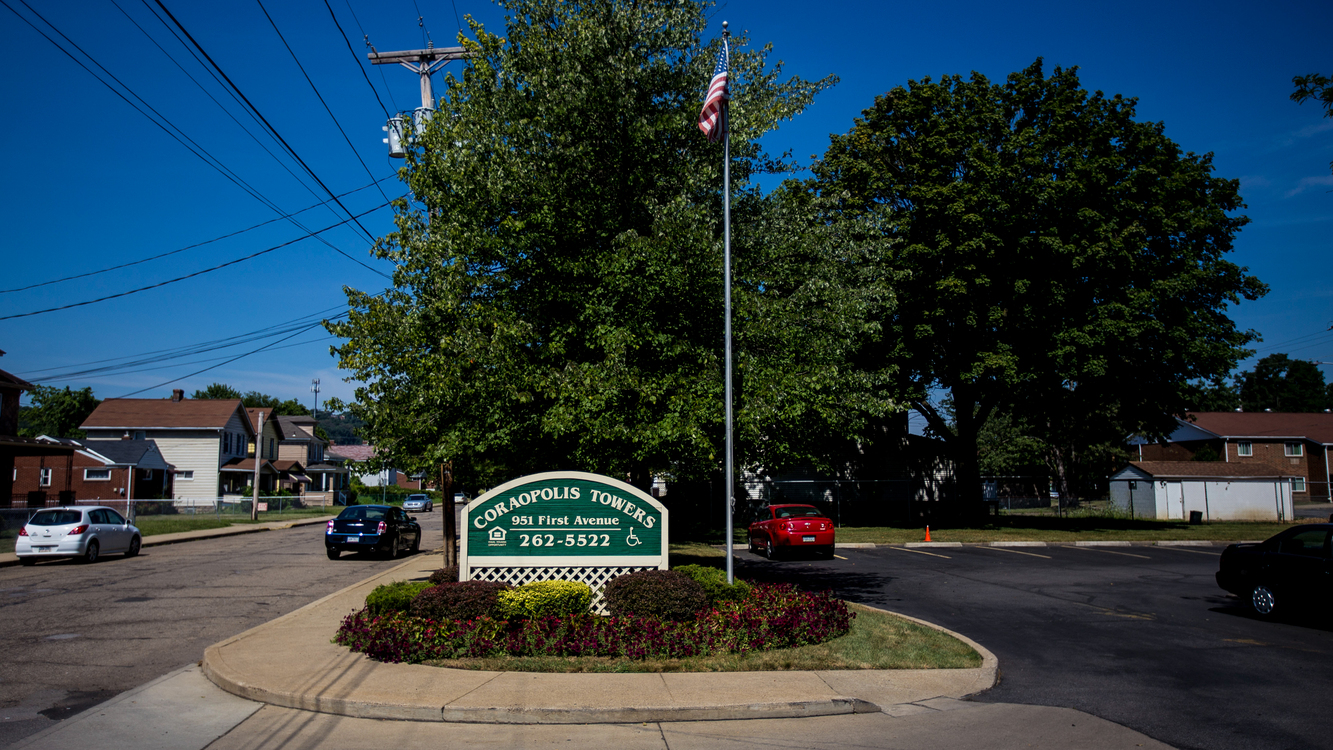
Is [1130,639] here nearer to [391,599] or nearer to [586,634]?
[586,634]

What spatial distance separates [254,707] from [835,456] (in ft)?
108

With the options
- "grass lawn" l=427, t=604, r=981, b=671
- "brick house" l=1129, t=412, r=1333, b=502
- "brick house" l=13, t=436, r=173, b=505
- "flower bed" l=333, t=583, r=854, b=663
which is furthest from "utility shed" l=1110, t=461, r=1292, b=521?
"brick house" l=13, t=436, r=173, b=505

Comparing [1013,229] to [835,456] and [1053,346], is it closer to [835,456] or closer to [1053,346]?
[1053,346]

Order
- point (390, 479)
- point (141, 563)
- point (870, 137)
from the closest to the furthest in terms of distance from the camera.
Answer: point (141, 563)
point (870, 137)
point (390, 479)

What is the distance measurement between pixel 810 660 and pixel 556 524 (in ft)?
12.9

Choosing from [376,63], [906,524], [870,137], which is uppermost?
[870,137]

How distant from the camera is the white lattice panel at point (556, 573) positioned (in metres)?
11.2

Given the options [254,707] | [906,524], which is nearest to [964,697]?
[254,707]

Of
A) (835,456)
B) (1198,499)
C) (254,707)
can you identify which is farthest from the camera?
(1198,499)

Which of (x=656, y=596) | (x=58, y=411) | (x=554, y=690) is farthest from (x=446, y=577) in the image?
(x=58, y=411)

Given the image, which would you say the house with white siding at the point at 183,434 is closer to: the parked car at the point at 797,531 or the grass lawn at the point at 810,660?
the parked car at the point at 797,531

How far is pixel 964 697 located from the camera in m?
8.32

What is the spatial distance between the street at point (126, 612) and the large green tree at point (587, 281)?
411cm

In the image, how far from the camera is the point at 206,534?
3228 cm
